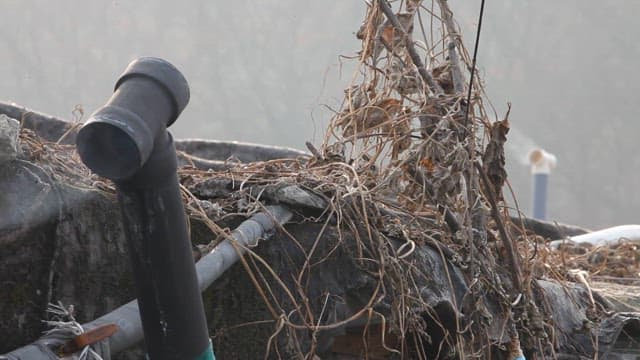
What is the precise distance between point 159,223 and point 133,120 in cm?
32

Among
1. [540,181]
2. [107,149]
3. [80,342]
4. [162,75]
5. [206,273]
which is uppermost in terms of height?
[540,181]

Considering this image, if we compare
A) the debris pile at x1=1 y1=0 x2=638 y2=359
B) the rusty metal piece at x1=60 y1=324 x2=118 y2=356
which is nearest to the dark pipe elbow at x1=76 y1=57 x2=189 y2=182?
the rusty metal piece at x1=60 y1=324 x2=118 y2=356

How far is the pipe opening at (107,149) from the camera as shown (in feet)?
5.29

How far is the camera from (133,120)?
1637 mm

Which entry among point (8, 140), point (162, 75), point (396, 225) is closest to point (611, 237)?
point (396, 225)

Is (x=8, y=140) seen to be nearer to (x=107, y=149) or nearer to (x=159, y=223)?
(x=159, y=223)

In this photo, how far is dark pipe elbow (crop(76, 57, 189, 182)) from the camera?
1.62m

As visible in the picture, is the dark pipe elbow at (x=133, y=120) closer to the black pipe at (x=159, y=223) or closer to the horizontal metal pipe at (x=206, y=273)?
the black pipe at (x=159, y=223)

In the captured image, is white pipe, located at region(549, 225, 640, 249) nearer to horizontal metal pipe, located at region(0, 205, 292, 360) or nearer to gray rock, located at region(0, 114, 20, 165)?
horizontal metal pipe, located at region(0, 205, 292, 360)

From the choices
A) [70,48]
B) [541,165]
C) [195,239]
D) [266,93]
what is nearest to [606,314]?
[195,239]

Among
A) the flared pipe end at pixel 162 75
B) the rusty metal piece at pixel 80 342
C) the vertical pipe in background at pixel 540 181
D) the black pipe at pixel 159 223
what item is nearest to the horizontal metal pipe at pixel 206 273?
the rusty metal piece at pixel 80 342

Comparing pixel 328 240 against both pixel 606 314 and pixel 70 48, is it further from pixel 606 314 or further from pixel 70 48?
pixel 70 48

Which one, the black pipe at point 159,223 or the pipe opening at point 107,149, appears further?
the black pipe at point 159,223

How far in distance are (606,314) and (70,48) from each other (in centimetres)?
5081
